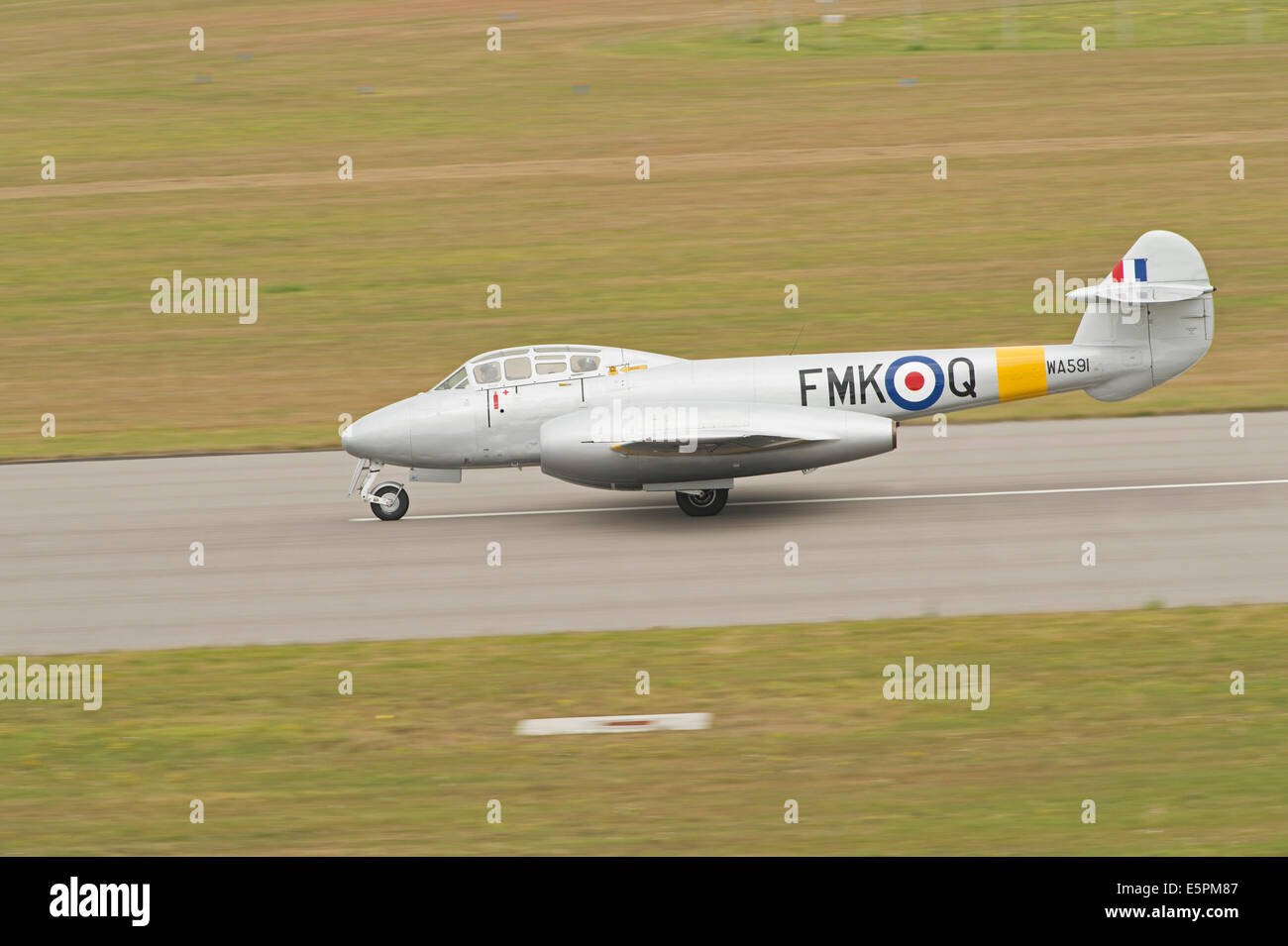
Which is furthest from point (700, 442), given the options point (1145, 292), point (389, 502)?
point (1145, 292)

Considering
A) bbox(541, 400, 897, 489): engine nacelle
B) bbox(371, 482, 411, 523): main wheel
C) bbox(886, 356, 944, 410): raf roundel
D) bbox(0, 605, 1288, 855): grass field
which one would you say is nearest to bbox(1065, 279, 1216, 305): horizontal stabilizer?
bbox(886, 356, 944, 410): raf roundel

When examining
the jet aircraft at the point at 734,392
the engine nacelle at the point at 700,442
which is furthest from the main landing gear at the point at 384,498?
the engine nacelle at the point at 700,442

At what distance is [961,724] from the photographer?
1241 centimetres

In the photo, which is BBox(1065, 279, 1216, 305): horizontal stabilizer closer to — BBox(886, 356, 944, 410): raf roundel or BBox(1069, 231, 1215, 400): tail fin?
BBox(1069, 231, 1215, 400): tail fin

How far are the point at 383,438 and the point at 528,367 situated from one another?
2.04 metres

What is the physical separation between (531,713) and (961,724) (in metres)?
3.61

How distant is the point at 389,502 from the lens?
20125mm

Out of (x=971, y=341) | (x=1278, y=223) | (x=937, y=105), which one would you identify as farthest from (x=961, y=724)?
(x=937, y=105)

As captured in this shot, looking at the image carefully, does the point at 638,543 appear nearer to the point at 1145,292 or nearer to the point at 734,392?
the point at 734,392

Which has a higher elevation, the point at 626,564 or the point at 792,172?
the point at 792,172

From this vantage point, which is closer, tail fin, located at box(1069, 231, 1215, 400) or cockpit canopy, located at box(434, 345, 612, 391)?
cockpit canopy, located at box(434, 345, 612, 391)

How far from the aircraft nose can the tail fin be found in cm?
873

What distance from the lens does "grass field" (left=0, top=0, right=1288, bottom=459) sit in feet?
99.8

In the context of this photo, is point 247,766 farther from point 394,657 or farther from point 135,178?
point 135,178
